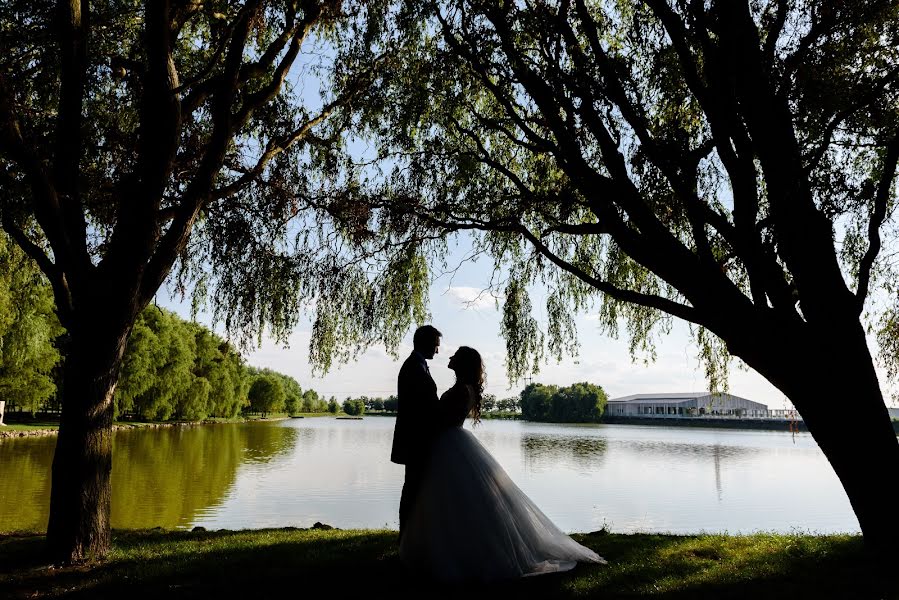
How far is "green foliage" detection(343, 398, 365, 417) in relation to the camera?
148575mm

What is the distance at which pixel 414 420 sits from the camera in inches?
171

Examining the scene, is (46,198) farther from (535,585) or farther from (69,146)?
(535,585)

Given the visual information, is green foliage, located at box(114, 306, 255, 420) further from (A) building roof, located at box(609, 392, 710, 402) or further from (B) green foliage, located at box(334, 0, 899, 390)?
(A) building roof, located at box(609, 392, 710, 402)

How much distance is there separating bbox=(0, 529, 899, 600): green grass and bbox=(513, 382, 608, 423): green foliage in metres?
93.5

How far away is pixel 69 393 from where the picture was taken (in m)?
5.13

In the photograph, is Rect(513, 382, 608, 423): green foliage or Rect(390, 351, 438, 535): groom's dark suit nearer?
Rect(390, 351, 438, 535): groom's dark suit

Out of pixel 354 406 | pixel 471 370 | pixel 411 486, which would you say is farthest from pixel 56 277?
pixel 354 406

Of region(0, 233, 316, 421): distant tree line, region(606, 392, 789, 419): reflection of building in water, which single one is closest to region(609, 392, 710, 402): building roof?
region(606, 392, 789, 419): reflection of building in water

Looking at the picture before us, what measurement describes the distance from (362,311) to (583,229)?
2.53 metres

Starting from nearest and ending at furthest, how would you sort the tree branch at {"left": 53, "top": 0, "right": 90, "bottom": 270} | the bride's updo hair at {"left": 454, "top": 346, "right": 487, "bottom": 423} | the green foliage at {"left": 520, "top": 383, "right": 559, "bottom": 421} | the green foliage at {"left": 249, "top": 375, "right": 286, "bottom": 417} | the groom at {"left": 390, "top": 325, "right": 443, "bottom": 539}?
the groom at {"left": 390, "top": 325, "right": 443, "bottom": 539}, the bride's updo hair at {"left": 454, "top": 346, "right": 487, "bottom": 423}, the tree branch at {"left": 53, "top": 0, "right": 90, "bottom": 270}, the green foliage at {"left": 249, "top": 375, "right": 286, "bottom": 417}, the green foliage at {"left": 520, "top": 383, "right": 559, "bottom": 421}

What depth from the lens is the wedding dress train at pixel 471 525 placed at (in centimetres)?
403

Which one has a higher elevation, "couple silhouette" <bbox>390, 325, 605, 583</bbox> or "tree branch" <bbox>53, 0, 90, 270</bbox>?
"tree branch" <bbox>53, 0, 90, 270</bbox>

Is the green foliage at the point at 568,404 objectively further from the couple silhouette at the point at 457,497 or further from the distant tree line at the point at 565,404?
the couple silhouette at the point at 457,497

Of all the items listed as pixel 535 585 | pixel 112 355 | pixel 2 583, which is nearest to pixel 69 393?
pixel 112 355
